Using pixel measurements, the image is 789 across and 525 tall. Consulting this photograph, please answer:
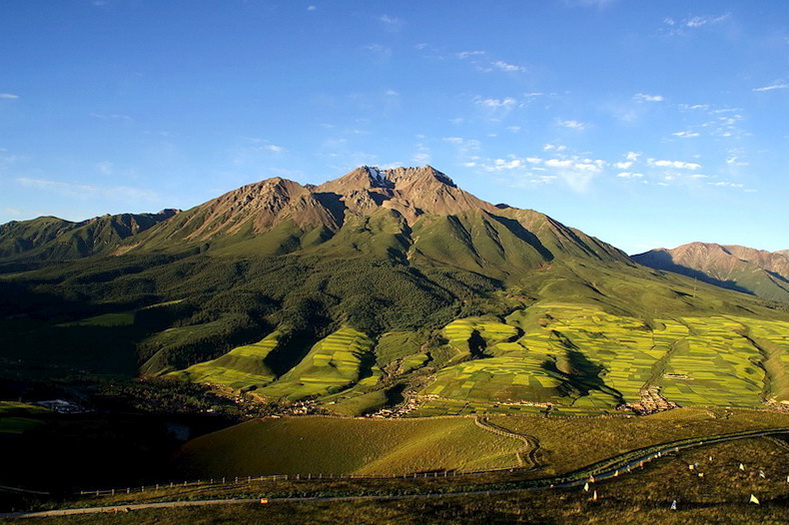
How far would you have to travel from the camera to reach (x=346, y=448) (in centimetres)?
9962

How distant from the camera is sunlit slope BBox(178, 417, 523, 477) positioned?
78562mm

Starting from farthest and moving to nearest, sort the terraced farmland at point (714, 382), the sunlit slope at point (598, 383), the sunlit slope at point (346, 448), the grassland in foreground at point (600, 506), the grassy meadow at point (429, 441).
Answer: the terraced farmland at point (714, 382) < the sunlit slope at point (598, 383) < the sunlit slope at point (346, 448) < the grassy meadow at point (429, 441) < the grassland in foreground at point (600, 506)

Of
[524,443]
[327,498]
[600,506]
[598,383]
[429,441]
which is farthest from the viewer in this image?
[598,383]

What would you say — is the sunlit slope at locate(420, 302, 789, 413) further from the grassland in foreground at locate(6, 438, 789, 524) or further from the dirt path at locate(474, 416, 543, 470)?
the grassland in foreground at locate(6, 438, 789, 524)

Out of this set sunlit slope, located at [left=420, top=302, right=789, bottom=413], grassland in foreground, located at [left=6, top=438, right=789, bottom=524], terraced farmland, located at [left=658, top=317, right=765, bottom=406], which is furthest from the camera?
terraced farmland, located at [left=658, top=317, right=765, bottom=406]

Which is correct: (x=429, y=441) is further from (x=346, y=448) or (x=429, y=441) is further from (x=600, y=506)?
(x=600, y=506)

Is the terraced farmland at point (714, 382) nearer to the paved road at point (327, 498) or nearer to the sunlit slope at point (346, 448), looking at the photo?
the sunlit slope at point (346, 448)

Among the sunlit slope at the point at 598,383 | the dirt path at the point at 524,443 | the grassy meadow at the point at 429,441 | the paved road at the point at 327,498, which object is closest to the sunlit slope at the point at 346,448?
the grassy meadow at the point at 429,441

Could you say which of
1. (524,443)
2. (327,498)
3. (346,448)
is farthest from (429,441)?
(327,498)

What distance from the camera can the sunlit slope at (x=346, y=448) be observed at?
3093 inches

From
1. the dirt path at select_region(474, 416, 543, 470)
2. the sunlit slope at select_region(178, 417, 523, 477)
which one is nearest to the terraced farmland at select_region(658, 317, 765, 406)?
the dirt path at select_region(474, 416, 543, 470)

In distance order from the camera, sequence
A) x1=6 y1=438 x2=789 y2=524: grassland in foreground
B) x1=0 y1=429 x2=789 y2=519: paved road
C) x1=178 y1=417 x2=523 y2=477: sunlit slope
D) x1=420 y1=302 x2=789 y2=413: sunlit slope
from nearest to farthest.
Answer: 1. x1=6 y1=438 x2=789 y2=524: grassland in foreground
2. x1=0 y1=429 x2=789 y2=519: paved road
3. x1=178 y1=417 x2=523 y2=477: sunlit slope
4. x1=420 y1=302 x2=789 y2=413: sunlit slope

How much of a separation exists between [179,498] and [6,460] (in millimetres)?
42380

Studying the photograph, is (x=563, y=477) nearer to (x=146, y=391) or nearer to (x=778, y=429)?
(x=778, y=429)
